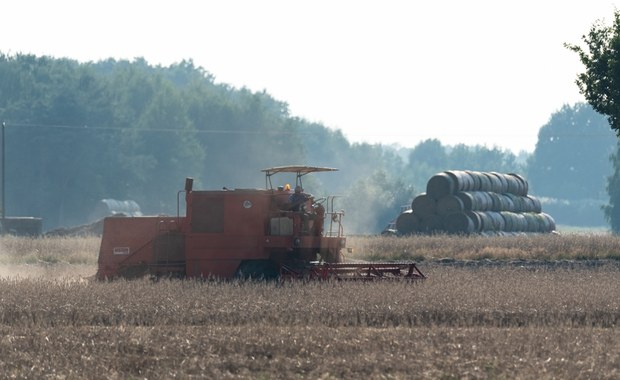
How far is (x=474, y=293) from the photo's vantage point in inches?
955

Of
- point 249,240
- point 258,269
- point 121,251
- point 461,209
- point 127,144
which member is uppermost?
point 127,144

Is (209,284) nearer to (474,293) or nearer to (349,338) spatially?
(474,293)

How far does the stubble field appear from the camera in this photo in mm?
16359

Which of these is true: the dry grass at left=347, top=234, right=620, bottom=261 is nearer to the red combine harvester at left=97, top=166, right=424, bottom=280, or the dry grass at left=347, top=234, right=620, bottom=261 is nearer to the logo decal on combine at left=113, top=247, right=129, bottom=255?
the red combine harvester at left=97, top=166, right=424, bottom=280

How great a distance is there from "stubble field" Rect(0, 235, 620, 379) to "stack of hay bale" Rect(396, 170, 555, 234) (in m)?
22.7

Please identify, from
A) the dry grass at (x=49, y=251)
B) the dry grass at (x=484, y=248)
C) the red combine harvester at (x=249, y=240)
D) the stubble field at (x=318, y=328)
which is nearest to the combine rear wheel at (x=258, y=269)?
the red combine harvester at (x=249, y=240)

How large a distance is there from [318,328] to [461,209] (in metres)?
36.1

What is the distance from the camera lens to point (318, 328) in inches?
766

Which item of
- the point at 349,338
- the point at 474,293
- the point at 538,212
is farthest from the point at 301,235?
the point at 538,212

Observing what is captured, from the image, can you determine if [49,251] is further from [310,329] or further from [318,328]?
[310,329]

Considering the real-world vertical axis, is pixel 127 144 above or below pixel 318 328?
above

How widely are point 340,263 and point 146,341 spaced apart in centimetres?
1033

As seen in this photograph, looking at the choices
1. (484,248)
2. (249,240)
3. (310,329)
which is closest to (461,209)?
(484,248)

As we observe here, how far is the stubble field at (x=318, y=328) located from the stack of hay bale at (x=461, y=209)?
2274 cm
